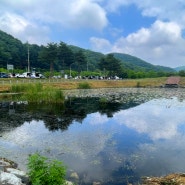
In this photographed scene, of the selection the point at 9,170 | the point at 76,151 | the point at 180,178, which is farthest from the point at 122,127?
the point at 9,170

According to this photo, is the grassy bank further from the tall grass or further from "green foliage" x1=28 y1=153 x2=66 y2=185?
"green foliage" x1=28 y1=153 x2=66 y2=185

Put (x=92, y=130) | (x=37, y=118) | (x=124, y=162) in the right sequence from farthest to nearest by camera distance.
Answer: (x=37, y=118)
(x=92, y=130)
(x=124, y=162)

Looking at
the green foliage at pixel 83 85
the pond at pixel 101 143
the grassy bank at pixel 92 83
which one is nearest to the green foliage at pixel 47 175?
the pond at pixel 101 143

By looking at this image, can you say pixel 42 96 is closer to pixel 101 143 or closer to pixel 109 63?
pixel 101 143

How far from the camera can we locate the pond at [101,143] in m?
14.4

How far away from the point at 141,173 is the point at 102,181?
2195 millimetres

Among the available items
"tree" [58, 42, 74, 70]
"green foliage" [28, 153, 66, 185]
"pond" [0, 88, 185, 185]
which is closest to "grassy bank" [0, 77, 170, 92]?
"tree" [58, 42, 74, 70]

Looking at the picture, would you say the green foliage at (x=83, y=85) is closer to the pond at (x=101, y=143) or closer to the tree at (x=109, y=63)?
the pond at (x=101, y=143)

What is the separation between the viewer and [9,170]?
11.9 metres

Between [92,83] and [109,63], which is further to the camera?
[109,63]

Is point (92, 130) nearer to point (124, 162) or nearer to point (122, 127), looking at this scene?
point (122, 127)

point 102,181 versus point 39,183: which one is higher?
point 39,183

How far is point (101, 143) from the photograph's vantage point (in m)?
19.8

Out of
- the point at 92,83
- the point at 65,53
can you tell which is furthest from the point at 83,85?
the point at 65,53
